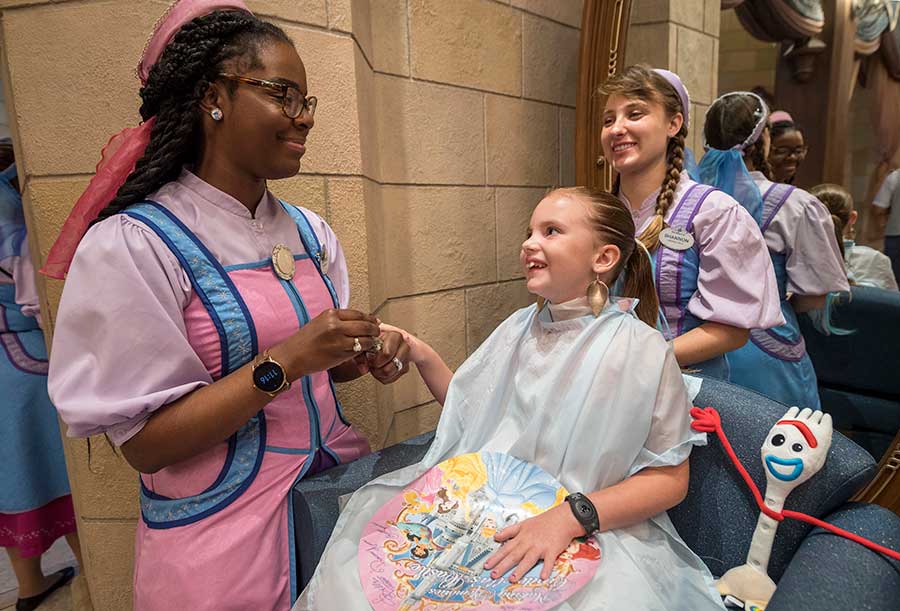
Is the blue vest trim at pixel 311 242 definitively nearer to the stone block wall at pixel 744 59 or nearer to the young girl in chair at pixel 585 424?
the young girl in chair at pixel 585 424

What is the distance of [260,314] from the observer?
44.9 inches

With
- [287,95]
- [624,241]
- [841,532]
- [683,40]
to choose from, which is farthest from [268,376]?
[683,40]

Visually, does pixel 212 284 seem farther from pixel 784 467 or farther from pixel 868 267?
pixel 868 267

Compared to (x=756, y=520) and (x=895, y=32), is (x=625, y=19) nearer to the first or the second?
(x=895, y=32)

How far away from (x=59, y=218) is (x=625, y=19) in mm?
2183

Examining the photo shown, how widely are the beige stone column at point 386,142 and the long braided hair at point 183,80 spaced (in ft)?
1.62

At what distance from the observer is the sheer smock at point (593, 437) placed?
1037 millimetres

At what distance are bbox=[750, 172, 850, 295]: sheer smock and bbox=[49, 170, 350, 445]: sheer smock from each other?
196 centimetres

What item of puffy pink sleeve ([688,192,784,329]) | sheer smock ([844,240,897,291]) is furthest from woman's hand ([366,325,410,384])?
sheer smock ([844,240,897,291])

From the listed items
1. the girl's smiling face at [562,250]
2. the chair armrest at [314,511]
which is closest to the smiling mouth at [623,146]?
the girl's smiling face at [562,250]

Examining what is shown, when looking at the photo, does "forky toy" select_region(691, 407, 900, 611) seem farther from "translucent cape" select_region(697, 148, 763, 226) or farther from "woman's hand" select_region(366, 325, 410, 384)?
"translucent cape" select_region(697, 148, 763, 226)

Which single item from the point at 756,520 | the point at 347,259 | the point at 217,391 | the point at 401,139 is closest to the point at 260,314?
the point at 217,391

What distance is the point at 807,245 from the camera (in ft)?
6.98

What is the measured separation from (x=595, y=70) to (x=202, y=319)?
2043 millimetres
